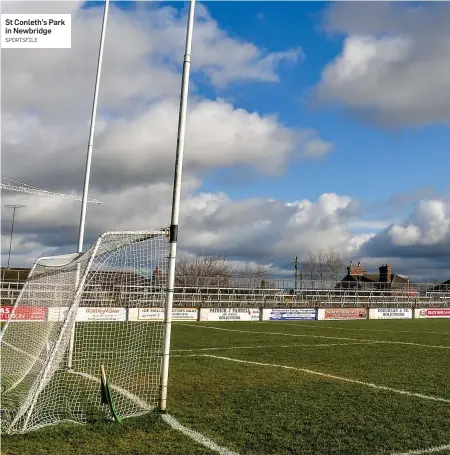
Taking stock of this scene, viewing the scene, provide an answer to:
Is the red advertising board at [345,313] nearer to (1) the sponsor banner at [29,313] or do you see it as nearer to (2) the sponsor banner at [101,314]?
(2) the sponsor banner at [101,314]

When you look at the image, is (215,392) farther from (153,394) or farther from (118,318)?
(118,318)

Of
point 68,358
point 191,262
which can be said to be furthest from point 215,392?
point 191,262

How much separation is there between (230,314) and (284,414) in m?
24.7

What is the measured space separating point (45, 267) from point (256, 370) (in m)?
4.81

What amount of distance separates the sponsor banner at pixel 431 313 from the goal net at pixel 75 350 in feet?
100

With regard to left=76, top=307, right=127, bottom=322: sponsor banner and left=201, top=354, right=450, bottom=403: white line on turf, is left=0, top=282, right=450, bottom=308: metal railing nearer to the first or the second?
left=76, top=307, right=127, bottom=322: sponsor banner

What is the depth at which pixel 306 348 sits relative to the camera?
16.2 metres

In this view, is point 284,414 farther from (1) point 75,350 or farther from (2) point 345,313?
(2) point 345,313

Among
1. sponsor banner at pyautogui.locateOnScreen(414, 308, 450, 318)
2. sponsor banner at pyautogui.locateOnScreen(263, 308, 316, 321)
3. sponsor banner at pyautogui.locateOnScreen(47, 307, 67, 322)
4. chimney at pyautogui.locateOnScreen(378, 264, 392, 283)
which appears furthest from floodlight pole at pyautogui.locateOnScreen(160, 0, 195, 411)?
chimney at pyautogui.locateOnScreen(378, 264, 392, 283)

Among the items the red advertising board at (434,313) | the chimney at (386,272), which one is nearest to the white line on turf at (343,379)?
the red advertising board at (434,313)

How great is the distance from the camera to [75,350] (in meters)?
13.1

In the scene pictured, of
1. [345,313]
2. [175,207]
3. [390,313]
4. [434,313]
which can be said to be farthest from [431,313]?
[175,207]

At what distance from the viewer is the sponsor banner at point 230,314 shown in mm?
31297

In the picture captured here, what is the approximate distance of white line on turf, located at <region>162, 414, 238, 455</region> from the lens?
5.71m
